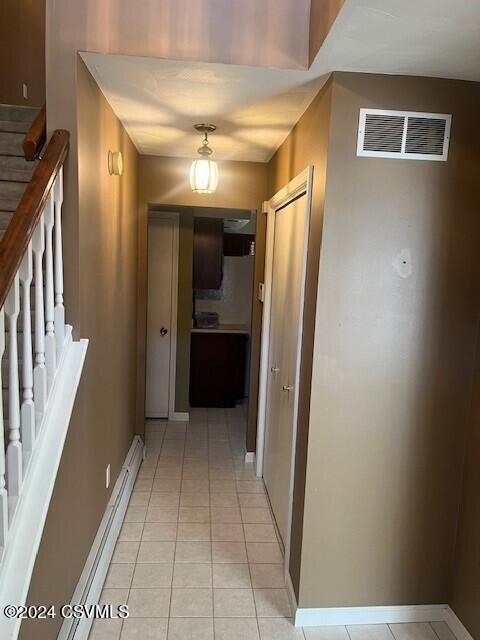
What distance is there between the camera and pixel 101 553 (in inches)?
88.8

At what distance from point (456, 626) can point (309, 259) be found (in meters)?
1.83

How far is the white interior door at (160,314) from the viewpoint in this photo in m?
4.26

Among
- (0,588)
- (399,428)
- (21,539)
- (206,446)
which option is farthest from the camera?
(206,446)

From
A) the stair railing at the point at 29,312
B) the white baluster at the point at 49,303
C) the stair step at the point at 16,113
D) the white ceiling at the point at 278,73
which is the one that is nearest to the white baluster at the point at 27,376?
the stair railing at the point at 29,312

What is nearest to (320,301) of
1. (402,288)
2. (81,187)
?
(402,288)

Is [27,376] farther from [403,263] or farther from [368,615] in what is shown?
[368,615]

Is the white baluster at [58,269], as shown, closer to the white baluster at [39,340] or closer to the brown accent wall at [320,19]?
the white baluster at [39,340]

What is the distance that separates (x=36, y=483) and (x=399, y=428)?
1.49 meters

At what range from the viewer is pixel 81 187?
5.96 feet

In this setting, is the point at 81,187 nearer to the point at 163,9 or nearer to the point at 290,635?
the point at 163,9

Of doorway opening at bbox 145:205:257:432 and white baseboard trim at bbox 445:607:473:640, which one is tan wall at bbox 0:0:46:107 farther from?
white baseboard trim at bbox 445:607:473:640

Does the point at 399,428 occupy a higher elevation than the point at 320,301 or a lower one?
lower

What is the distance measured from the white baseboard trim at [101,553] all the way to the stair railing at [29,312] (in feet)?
2.74

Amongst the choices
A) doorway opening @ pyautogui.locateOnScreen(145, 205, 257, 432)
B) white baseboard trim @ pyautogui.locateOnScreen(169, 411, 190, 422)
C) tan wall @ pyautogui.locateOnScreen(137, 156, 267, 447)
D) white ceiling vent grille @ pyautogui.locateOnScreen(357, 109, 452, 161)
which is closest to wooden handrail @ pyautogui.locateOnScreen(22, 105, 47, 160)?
white ceiling vent grille @ pyautogui.locateOnScreen(357, 109, 452, 161)
